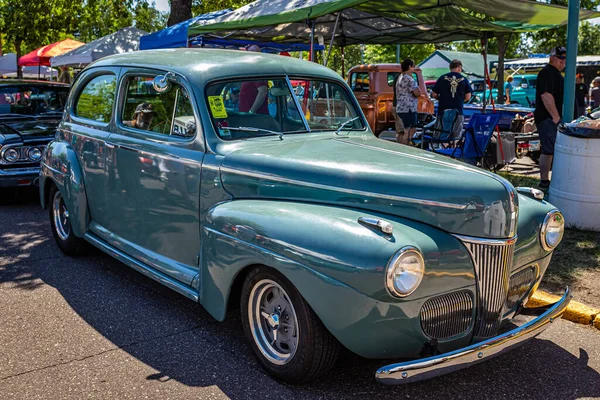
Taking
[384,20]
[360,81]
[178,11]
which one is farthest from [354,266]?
[360,81]

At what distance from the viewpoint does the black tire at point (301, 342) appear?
3.14m

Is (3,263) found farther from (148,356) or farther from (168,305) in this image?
(148,356)

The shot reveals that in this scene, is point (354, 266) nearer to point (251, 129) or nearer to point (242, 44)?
point (251, 129)

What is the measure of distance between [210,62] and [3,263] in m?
3.07

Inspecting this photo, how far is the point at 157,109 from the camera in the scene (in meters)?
4.52

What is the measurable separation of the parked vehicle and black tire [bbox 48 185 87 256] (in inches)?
92.1

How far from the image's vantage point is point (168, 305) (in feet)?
15.4

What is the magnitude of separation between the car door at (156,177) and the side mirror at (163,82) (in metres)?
0.03

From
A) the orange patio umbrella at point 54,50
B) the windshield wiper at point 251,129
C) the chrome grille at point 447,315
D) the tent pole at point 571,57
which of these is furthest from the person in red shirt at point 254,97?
the orange patio umbrella at point 54,50

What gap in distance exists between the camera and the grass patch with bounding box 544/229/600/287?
5004 mm

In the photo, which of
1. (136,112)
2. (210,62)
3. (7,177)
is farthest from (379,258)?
(7,177)

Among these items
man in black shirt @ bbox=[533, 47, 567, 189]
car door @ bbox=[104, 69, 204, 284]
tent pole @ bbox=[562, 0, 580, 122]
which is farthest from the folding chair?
car door @ bbox=[104, 69, 204, 284]

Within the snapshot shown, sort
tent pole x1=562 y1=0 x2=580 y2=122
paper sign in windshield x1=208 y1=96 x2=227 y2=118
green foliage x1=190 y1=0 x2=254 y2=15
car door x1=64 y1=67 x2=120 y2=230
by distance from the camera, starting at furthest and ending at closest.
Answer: green foliage x1=190 y1=0 x2=254 y2=15, tent pole x1=562 y1=0 x2=580 y2=122, car door x1=64 y1=67 x2=120 y2=230, paper sign in windshield x1=208 y1=96 x2=227 y2=118

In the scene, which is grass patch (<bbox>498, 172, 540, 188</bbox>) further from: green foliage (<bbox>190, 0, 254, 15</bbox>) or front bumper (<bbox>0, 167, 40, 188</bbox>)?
green foliage (<bbox>190, 0, 254, 15</bbox>)
